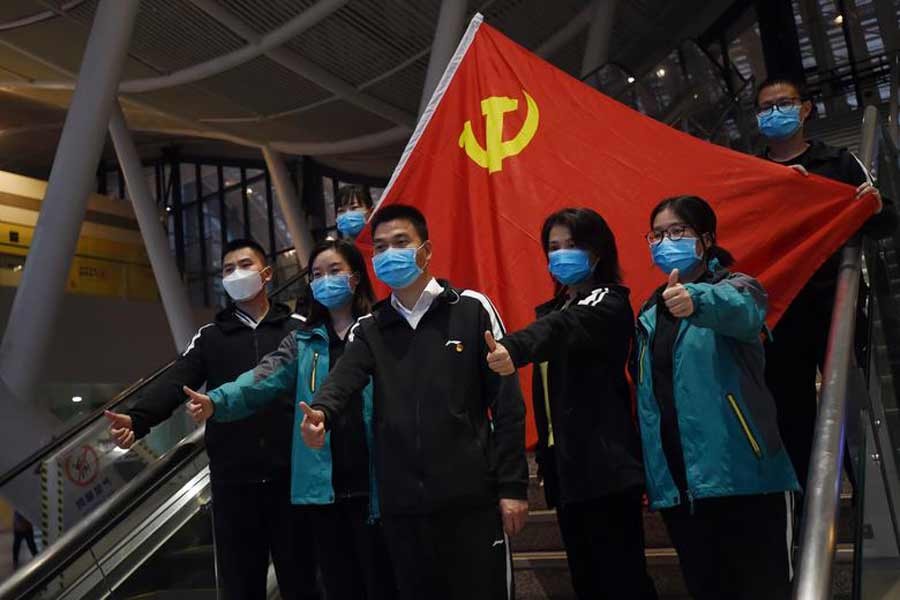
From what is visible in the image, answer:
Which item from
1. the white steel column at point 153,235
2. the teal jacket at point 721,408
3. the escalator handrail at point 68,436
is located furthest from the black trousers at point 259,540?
the white steel column at point 153,235

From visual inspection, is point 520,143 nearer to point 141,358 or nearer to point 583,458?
point 583,458

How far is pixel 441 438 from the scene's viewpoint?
106 inches

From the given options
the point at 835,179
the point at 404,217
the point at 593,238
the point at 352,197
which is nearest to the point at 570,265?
the point at 593,238

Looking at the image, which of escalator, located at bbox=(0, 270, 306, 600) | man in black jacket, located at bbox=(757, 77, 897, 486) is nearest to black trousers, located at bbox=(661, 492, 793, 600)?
man in black jacket, located at bbox=(757, 77, 897, 486)

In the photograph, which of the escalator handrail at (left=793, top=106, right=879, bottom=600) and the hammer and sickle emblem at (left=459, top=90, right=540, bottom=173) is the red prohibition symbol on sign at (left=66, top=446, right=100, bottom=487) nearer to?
the hammer and sickle emblem at (left=459, top=90, right=540, bottom=173)

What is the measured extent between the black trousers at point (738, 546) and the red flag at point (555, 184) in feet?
3.76

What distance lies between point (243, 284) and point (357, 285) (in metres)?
0.54

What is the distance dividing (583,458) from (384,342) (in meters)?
0.72

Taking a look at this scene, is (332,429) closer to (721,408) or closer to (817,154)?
(721,408)

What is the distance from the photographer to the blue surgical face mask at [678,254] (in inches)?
116

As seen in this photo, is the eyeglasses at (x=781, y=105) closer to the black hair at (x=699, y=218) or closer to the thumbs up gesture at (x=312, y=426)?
the black hair at (x=699, y=218)

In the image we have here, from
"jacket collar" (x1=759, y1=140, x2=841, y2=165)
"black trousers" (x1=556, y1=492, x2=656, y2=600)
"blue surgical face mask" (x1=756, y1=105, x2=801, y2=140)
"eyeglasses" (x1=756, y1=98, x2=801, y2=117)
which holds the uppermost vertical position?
"eyeglasses" (x1=756, y1=98, x2=801, y2=117)

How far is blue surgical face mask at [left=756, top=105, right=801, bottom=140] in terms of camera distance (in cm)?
402

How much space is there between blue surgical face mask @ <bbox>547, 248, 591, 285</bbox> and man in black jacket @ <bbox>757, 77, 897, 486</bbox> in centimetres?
66
